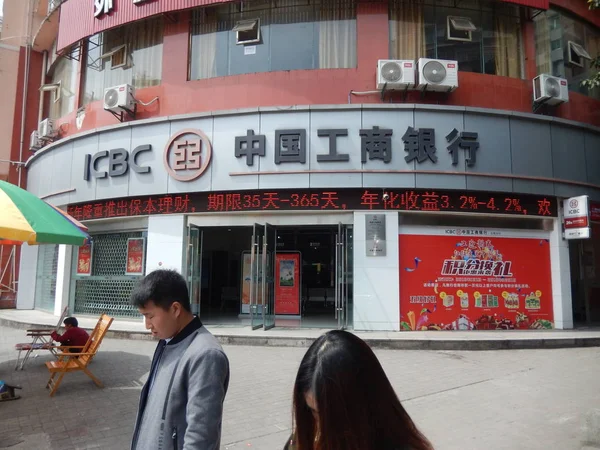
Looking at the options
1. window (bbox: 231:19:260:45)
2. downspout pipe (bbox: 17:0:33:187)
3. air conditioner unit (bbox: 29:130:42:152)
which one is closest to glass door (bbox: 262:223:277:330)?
window (bbox: 231:19:260:45)

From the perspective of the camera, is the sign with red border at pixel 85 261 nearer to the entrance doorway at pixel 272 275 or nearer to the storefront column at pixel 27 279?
the storefront column at pixel 27 279

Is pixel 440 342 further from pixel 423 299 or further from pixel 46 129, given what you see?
pixel 46 129

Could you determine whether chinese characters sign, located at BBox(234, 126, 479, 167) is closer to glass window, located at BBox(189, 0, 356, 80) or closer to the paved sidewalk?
glass window, located at BBox(189, 0, 356, 80)

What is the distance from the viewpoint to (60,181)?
12.4 metres

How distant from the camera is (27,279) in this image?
45.9 ft

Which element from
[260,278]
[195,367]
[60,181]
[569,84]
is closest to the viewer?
[195,367]

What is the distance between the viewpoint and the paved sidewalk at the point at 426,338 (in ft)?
27.9

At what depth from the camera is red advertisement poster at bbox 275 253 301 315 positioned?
11.3m

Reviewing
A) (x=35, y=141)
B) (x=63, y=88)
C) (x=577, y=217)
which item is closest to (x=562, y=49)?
(x=577, y=217)

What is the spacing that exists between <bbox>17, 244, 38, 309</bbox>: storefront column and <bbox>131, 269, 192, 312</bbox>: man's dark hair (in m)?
14.3

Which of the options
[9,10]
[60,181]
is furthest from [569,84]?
[9,10]

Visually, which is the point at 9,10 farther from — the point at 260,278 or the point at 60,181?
the point at 260,278

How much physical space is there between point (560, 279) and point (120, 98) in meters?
11.9

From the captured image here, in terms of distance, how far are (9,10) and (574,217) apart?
19663 mm
